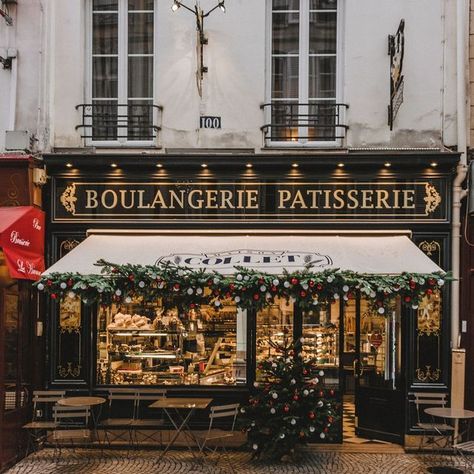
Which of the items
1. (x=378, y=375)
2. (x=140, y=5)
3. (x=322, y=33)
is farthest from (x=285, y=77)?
(x=378, y=375)

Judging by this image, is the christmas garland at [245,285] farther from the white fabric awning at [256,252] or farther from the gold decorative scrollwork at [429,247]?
the gold decorative scrollwork at [429,247]

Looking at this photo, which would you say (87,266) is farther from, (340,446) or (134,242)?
(340,446)

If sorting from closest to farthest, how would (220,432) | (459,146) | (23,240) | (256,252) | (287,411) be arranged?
(287,411)
(220,432)
(23,240)
(256,252)
(459,146)

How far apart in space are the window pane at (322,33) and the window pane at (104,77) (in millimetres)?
3092

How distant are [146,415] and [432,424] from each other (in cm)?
413

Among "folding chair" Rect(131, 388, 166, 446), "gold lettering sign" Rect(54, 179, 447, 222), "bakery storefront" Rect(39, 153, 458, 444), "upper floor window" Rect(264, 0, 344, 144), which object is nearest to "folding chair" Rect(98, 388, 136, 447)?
"folding chair" Rect(131, 388, 166, 446)

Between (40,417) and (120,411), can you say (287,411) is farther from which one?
(40,417)

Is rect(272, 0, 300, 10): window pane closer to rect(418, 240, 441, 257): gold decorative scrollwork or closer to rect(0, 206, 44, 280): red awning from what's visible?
rect(418, 240, 441, 257): gold decorative scrollwork

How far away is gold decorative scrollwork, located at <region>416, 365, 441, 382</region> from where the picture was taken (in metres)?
9.46

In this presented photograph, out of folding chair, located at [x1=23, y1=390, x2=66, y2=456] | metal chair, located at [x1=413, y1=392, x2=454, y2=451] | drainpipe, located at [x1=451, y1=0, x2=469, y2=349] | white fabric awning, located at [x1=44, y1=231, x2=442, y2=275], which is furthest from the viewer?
drainpipe, located at [x1=451, y1=0, x2=469, y2=349]

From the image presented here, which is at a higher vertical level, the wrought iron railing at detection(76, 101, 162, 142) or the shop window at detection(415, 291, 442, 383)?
the wrought iron railing at detection(76, 101, 162, 142)

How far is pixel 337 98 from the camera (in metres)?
10.0

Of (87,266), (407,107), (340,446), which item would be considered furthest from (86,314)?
(407,107)

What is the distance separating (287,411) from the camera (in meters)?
8.40
